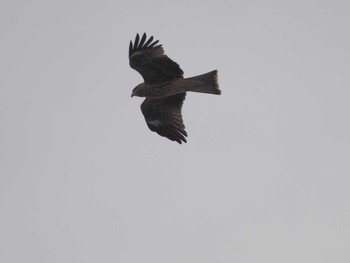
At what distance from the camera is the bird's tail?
36.1 feet

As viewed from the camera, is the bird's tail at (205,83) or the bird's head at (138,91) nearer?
the bird's tail at (205,83)

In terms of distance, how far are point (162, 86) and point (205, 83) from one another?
3.59 ft

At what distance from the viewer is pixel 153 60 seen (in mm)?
11578

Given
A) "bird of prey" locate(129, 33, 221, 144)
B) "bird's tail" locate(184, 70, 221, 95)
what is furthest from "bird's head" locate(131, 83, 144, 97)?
"bird's tail" locate(184, 70, 221, 95)

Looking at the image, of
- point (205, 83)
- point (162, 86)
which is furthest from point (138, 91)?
point (205, 83)

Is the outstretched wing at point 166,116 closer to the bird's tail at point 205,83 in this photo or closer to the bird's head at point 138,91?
the bird's head at point 138,91

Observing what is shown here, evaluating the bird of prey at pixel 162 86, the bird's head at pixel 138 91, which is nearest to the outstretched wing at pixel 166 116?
the bird of prey at pixel 162 86

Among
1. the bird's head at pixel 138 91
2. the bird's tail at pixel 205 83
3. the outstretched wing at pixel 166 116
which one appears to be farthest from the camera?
the outstretched wing at pixel 166 116

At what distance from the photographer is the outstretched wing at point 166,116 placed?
487 inches

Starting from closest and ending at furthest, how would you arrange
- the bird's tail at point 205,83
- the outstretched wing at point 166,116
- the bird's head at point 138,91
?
the bird's tail at point 205,83
the bird's head at point 138,91
the outstretched wing at point 166,116

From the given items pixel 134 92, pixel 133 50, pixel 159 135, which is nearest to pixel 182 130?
pixel 159 135

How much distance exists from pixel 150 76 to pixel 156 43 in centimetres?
79

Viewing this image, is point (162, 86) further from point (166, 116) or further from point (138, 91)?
point (166, 116)

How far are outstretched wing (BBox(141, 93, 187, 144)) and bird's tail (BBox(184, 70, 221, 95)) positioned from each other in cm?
143
